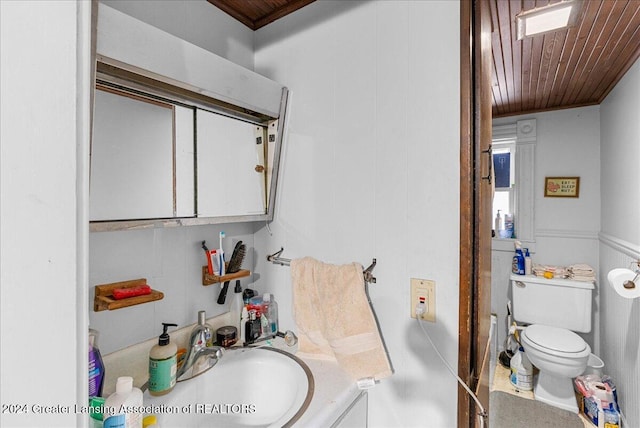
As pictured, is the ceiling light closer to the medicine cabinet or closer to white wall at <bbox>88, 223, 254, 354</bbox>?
the medicine cabinet

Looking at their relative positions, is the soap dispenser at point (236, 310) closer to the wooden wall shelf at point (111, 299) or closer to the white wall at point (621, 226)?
the wooden wall shelf at point (111, 299)

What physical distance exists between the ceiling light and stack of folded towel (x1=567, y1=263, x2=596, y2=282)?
181cm

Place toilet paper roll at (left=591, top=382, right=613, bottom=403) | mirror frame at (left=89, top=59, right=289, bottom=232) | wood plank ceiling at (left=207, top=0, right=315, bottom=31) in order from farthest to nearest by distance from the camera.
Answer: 1. toilet paper roll at (left=591, top=382, right=613, bottom=403)
2. wood plank ceiling at (left=207, top=0, right=315, bottom=31)
3. mirror frame at (left=89, top=59, right=289, bottom=232)

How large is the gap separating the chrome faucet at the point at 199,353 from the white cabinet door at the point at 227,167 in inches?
17.6

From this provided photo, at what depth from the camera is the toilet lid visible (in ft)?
6.30

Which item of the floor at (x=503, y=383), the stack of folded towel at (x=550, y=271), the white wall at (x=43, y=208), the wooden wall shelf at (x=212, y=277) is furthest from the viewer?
the stack of folded towel at (x=550, y=271)

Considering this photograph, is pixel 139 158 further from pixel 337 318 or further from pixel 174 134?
pixel 337 318

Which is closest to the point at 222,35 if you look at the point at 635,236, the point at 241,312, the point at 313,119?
the point at 313,119

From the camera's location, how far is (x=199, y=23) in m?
1.25

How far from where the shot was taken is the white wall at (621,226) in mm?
1538

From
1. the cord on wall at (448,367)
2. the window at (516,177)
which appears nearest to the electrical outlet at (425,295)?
the cord on wall at (448,367)

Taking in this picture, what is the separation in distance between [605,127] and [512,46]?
4.22ft

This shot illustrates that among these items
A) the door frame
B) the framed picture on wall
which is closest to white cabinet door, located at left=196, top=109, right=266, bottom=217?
the door frame

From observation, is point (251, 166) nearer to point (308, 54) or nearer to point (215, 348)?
point (308, 54)
